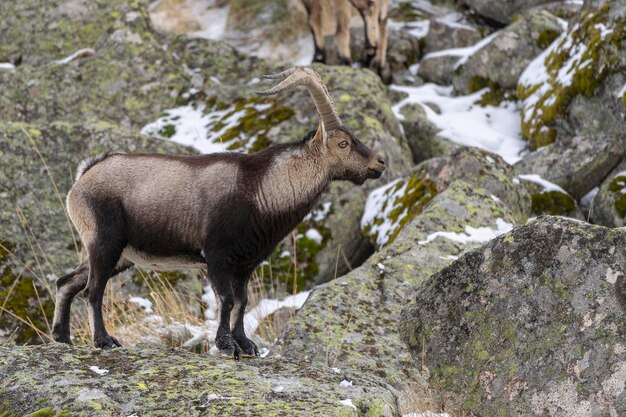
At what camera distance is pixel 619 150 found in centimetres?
1055

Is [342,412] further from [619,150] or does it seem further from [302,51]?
[302,51]

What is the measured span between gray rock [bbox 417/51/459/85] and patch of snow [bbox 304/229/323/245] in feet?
22.5

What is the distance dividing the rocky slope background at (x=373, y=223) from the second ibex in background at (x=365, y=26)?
0.68m

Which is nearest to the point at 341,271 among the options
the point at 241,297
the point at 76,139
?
the point at 76,139

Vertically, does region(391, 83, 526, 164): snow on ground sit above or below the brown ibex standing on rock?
below

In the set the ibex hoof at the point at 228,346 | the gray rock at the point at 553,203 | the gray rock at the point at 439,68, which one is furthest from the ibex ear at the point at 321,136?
the gray rock at the point at 439,68

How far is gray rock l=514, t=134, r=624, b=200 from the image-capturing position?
1055 centimetres

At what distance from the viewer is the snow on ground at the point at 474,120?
13195 millimetres

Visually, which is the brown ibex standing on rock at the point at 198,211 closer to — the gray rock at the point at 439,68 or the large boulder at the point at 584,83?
the large boulder at the point at 584,83

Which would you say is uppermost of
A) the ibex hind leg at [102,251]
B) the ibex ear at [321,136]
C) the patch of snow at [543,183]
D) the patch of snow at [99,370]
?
the ibex ear at [321,136]

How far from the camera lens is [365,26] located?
52.3 ft

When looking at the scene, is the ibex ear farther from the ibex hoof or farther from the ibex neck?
the ibex hoof

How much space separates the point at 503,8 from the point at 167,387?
49.8ft

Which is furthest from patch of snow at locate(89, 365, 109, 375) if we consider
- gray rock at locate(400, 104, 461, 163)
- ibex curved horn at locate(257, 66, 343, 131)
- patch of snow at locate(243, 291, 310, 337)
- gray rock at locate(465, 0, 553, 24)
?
gray rock at locate(465, 0, 553, 24)
